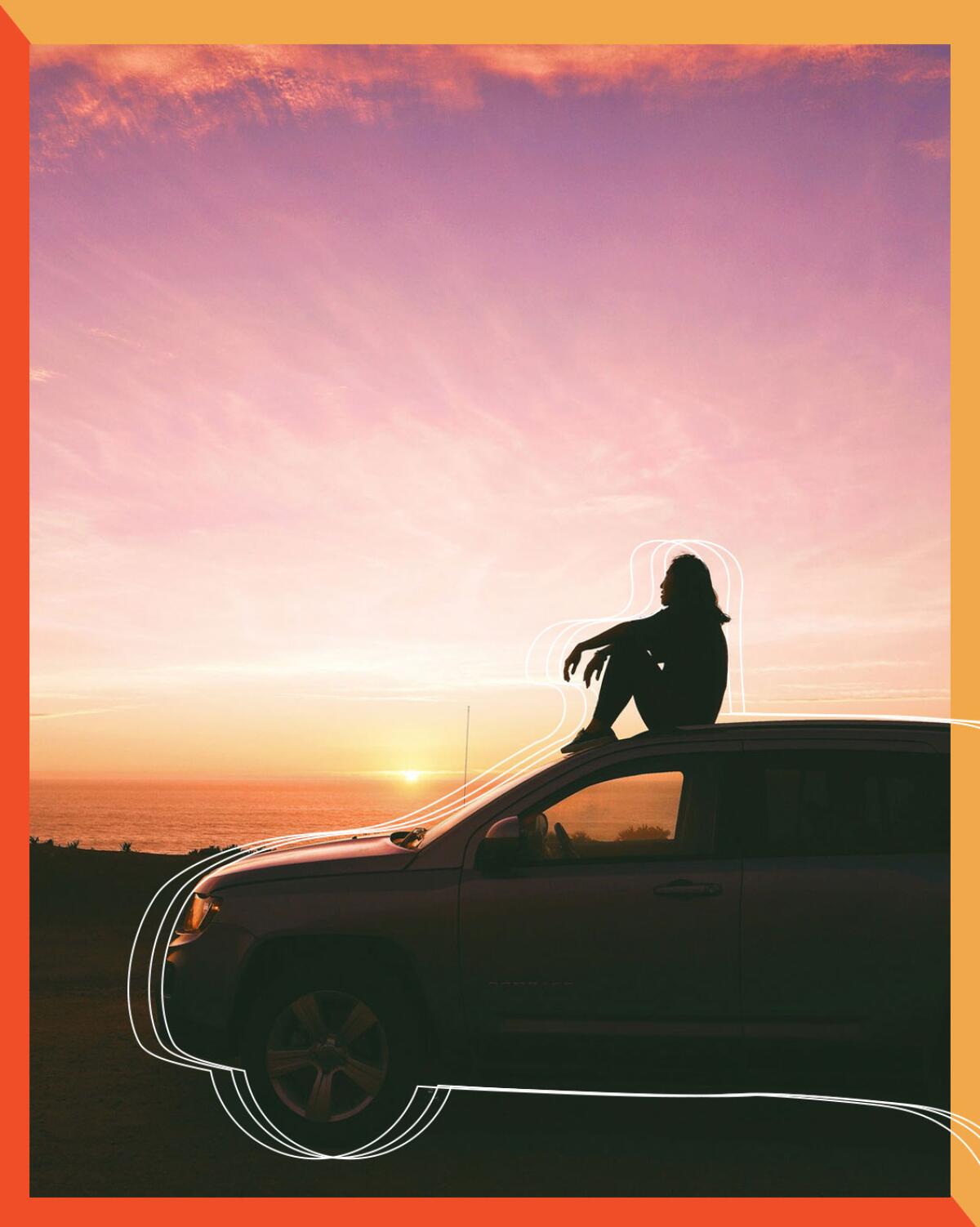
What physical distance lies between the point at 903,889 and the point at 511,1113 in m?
2.41

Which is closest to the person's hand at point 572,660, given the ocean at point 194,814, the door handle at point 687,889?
the door handle at point 687,889

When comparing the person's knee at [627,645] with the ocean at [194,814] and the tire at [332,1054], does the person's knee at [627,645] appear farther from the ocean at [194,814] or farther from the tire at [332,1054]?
the ocean at [194,814]

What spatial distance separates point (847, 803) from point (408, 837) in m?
2.23

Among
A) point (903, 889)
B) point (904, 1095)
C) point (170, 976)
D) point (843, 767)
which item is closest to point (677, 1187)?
point (904, 1095)

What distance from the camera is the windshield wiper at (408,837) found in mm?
5672

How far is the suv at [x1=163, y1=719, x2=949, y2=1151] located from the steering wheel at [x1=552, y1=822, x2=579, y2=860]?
0.04 feet

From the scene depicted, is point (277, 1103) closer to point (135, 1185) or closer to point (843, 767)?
point (135, 1185)

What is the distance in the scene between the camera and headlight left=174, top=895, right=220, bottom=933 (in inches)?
215

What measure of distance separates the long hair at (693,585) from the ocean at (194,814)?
41390 millimetres

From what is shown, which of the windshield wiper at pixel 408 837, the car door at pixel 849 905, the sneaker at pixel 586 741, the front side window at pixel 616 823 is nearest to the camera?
the car door at pixel 849 905

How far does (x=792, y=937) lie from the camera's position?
505 centimetres

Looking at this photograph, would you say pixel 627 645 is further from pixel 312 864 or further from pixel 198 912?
pixel 198 912

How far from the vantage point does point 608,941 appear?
5121 mm

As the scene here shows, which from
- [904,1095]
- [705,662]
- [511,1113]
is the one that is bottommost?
[511,1113]
